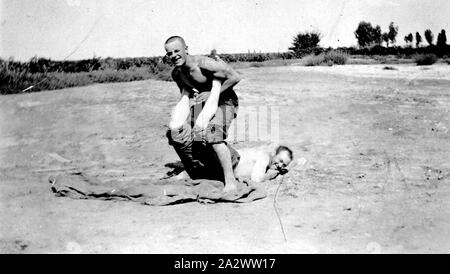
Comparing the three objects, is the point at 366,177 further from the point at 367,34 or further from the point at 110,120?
the point at 367,34

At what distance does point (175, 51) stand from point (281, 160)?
149 centimetres

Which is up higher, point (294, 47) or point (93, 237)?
point (294, 47)

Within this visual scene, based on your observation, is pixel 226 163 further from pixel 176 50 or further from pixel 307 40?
pixel 307 40

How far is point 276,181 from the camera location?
162 inches

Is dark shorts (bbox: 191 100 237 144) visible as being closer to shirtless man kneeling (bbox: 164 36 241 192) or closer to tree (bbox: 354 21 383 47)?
shirtless man kneeling (bbox: 164 36 241 192)

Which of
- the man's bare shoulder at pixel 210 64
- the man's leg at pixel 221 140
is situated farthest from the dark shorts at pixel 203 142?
the man's bare shoulder at pixel 210 64

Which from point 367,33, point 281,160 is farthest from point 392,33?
point 281,160

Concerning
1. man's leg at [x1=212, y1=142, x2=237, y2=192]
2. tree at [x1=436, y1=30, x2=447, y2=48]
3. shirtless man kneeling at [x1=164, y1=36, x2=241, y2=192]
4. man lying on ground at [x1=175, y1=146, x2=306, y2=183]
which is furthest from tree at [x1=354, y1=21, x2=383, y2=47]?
man's leg at [x1=212, y1=142, x2=237, y2=192]

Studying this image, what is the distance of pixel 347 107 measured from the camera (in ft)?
23.8

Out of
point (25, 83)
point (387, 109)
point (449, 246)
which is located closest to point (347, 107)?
point (387, 109)
